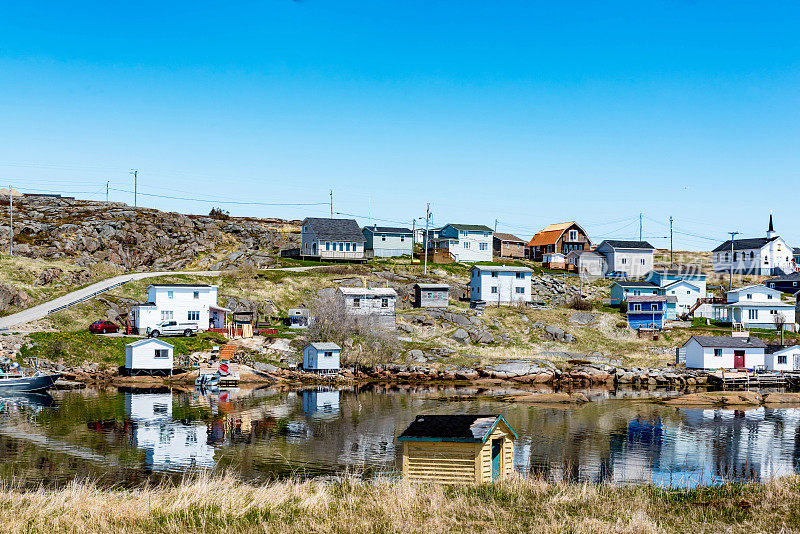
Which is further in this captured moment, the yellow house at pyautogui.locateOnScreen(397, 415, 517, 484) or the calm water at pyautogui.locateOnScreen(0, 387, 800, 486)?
the calm water at pyautogui.locateOnScreen(0, 387, 800, 486)

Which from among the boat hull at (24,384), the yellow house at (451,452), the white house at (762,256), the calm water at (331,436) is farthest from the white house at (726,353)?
the boat hull at (24,384)

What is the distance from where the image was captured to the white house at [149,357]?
65.5 m

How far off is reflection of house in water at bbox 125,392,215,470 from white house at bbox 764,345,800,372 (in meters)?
60.9

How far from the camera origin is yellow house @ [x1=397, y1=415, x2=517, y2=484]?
81.1 feet

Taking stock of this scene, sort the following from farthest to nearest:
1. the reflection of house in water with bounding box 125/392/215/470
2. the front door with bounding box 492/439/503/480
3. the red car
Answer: the red car < the reflection of house in water with bounding box 125/392/215/470 < the front door with bounding box 492/439/503/480

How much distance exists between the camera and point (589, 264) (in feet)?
396

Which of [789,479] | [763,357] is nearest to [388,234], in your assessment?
[763,357]

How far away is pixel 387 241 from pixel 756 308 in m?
55.8

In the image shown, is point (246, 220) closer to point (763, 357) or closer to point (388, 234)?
point (388, 234)

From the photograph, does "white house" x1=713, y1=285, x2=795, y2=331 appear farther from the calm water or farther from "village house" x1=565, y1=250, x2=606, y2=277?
the calm water

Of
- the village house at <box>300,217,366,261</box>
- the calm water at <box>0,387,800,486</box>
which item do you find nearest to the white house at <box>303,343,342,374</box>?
the calm water at <box>0,387,800,486</box>

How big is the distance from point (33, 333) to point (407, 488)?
5770 centimetres

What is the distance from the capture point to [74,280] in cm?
8575

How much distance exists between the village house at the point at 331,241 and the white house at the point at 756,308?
5187 cm
